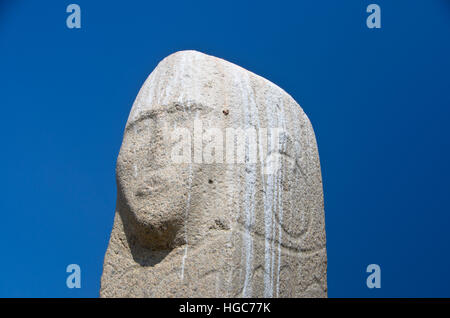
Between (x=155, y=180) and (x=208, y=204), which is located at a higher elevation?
(x=155, y=180)

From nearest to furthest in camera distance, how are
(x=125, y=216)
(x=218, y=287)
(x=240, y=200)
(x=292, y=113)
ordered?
(x=218, y=287) < (x=240, y=200) < (x=125, y=216) < (x=292, y=113)

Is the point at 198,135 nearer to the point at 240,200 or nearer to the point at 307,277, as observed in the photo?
the point at 240,200

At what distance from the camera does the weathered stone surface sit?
1942mm

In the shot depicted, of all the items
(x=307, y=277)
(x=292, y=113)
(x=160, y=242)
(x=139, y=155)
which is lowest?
(x=307, y=277)

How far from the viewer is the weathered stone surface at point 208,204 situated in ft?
6.37

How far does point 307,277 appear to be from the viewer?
229 centimetres

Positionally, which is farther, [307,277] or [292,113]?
[292,113]

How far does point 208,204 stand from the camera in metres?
2.00

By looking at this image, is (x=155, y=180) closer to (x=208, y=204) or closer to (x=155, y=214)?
(x=155, y=214)

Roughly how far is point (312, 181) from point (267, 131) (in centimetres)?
48

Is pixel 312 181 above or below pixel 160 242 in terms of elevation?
above

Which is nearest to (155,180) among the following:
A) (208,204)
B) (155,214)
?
(155,214)

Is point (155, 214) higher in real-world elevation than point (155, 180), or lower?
lower

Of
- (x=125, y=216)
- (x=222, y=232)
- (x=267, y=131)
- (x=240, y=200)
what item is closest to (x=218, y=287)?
(x=222, y=232)
